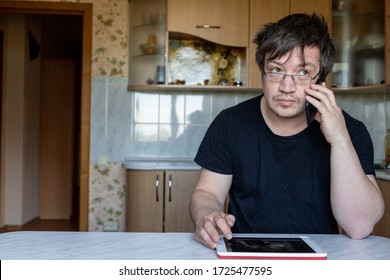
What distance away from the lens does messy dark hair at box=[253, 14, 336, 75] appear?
1.27 m

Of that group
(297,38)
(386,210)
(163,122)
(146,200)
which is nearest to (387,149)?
(386,210)

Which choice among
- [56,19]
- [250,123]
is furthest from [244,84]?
[56,19]

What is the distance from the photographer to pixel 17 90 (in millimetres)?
4715

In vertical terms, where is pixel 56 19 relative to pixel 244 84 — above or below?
above

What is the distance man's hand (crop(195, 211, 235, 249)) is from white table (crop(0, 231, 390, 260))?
17 millimetres

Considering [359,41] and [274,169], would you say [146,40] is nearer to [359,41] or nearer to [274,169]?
[359,41]

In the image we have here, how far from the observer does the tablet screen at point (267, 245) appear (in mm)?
913

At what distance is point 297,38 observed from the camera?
1274mm

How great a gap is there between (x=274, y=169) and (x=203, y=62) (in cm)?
237

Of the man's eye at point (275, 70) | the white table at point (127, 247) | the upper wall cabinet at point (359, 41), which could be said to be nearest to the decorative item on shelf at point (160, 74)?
the upper wall cabinet at point (359, 41)

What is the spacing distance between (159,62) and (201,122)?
0.57 meters

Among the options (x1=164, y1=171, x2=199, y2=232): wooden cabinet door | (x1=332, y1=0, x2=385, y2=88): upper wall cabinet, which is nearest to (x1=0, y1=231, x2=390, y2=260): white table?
(x1=164, y1=171, x2=199, y2=232): wooden cabinet door

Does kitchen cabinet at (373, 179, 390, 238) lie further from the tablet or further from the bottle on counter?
the tablet
